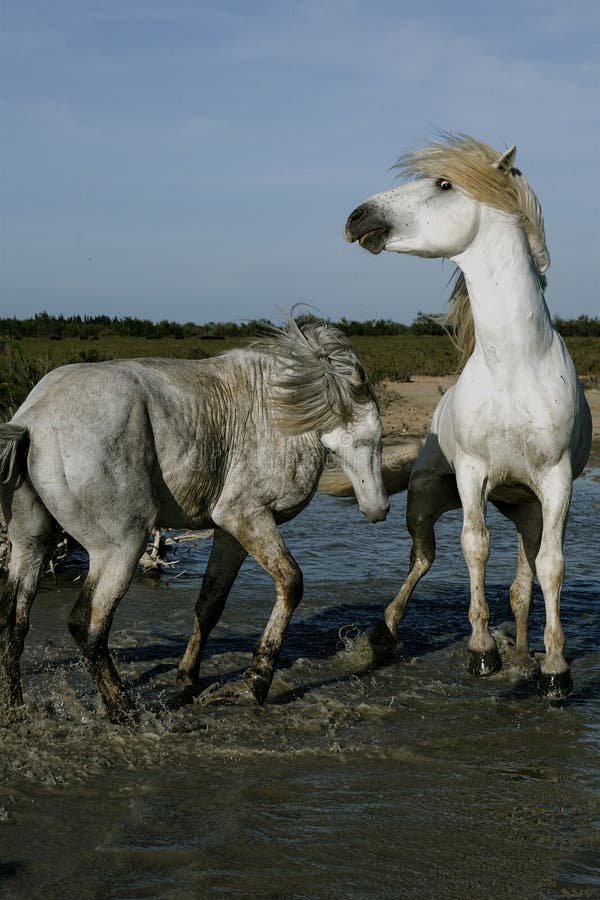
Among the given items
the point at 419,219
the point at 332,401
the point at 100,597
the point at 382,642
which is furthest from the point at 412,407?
the point at 100,597

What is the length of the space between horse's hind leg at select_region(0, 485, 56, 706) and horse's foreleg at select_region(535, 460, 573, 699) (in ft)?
8.16

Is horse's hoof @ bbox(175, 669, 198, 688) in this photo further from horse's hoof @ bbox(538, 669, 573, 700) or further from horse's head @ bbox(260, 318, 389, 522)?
horse's hoof @ bbox(538, 669, 573, 700)

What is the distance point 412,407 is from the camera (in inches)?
685

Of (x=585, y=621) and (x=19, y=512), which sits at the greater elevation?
(x=19, y=512)

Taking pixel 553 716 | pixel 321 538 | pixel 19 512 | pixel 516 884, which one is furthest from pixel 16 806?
pixel 321 538

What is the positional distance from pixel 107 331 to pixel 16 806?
42.7 meters

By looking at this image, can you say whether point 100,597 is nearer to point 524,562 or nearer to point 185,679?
point 185,679

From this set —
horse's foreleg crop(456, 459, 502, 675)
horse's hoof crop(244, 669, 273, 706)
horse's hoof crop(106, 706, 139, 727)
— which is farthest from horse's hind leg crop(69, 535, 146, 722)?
horse's foreleg crop(456, 459, 502, 675)

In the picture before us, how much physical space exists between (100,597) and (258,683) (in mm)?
1045

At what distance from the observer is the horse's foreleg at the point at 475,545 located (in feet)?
17.4

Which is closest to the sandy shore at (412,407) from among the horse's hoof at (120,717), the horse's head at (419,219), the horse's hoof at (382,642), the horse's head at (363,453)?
the horse's hoof at (382,642)

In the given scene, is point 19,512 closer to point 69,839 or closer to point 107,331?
point 69,839

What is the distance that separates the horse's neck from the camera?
5.25 meters

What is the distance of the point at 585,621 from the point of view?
286 inches
